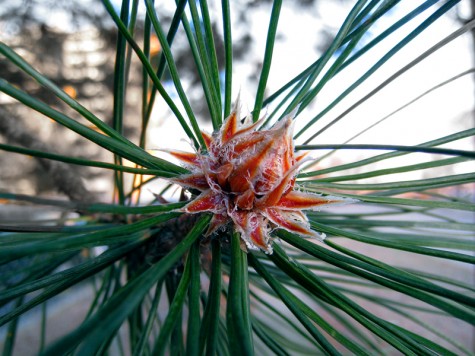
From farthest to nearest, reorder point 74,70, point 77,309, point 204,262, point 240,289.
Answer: point 77,309, point 74,70, point 204,262, point 240,289

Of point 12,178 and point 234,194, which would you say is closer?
point 234,194

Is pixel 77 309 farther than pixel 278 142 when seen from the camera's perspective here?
Yes

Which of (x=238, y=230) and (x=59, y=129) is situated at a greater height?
(x=59, y=129)

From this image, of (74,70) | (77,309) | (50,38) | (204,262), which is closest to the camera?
(204,262)

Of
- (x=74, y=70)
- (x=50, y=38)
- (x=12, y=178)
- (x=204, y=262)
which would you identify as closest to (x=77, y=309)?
(x=12, y=178)

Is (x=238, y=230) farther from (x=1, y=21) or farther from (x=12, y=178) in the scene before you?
(x=12, y=178)

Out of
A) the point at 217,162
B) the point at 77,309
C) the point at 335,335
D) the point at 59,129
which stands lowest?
the point at 77,309

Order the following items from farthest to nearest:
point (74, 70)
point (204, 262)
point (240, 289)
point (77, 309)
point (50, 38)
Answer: point (77, 309) → point (74, 70) → point (50, 38) → point (204, 262) → point (240, 289)

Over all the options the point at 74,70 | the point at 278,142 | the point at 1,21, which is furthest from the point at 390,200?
the point at 74,70

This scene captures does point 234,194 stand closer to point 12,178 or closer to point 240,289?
point 240,289
